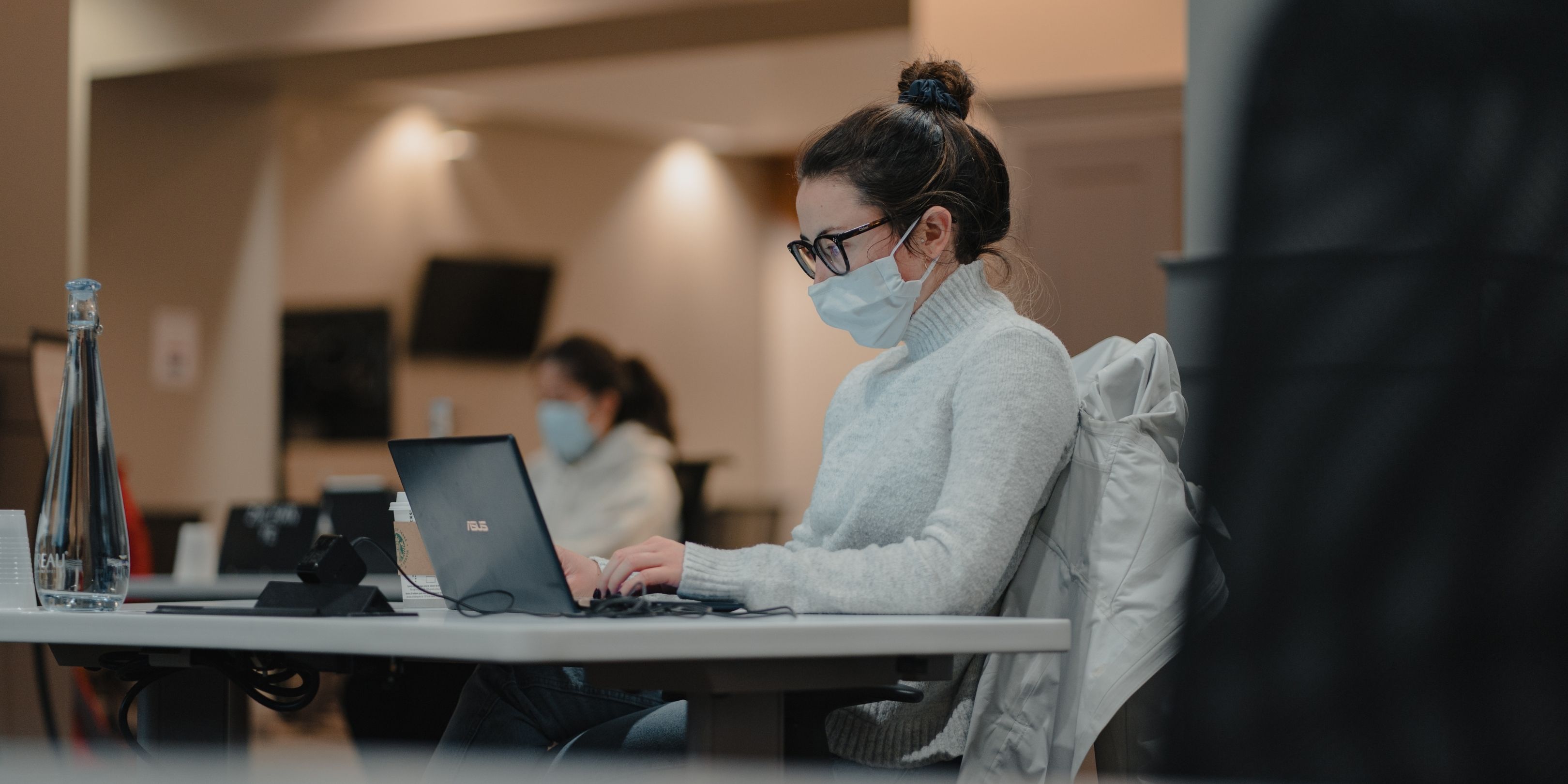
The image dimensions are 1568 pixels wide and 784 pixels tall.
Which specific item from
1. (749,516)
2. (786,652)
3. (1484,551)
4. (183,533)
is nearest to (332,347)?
(749,516)

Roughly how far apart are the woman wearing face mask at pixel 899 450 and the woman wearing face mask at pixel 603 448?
2.99 m

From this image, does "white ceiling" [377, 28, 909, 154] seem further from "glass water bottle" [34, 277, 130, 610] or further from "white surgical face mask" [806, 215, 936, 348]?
"glass water bottle" [34, 277, 130, 610]

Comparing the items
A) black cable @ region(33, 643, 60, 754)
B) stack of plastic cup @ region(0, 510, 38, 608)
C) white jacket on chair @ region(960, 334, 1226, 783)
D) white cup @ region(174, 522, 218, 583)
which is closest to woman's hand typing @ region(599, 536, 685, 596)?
white jacket on chair @ region(960, 334, 1226, 783)

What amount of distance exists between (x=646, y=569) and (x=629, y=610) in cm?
14

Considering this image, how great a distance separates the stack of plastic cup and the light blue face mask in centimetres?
352

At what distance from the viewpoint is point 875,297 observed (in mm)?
1673

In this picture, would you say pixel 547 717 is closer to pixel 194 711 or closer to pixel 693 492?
pixel 194 711

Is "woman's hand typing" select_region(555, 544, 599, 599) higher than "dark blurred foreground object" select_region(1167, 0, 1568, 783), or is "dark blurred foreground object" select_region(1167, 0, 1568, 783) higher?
"dark blurred foreground object" select_region(1167, 0, 1568, 783)

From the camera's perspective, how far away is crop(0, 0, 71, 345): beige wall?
3.04 m

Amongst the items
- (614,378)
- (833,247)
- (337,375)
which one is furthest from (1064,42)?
(337,375)

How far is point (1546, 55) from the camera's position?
373 millimetres

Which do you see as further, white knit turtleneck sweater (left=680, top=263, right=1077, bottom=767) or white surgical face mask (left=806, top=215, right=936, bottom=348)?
white surgical face mask (left=806, top=215, right=936, bottom=348)

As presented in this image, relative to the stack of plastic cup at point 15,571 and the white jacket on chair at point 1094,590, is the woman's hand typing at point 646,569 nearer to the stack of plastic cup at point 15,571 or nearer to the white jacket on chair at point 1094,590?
the white jacket on chair at point 1094,590

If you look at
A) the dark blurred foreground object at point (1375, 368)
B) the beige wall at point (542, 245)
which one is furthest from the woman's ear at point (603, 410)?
the dark blurred foreground object at point (1375, 368)
